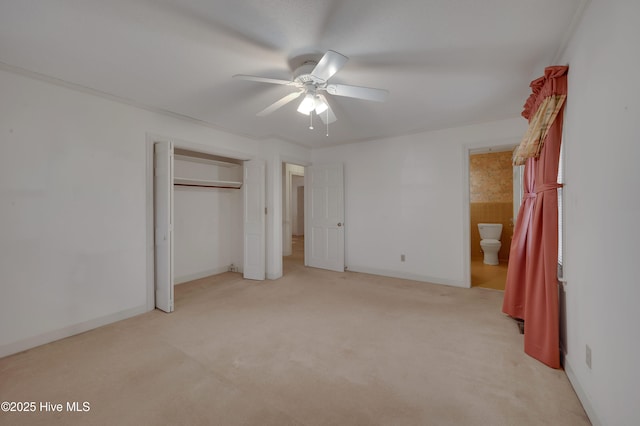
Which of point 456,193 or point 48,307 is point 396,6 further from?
point 48,307

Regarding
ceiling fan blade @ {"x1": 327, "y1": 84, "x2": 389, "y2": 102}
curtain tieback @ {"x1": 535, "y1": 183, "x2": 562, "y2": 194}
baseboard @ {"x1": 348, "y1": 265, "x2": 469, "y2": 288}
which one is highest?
ceiling fan blade @ {"x1": 327, "y1": 84, "x2": 389, "y2": 102}

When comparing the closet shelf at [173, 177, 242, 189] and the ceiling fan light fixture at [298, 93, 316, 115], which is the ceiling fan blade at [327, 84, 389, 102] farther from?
the closet shelf at [173, 177, 242, 189]

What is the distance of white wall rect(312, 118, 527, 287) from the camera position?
3844 millimetres

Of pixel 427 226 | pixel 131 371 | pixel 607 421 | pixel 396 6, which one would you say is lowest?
pixel 131 371

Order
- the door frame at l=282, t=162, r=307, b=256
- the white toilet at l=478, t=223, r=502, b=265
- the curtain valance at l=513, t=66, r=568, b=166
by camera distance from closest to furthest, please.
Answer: the curtain valance at l=513, t=66, r=568, b=166 < the white toilet at l=478, t=223, r=502, b=265 < the door frame at l=282, t=162, r=307, b=256

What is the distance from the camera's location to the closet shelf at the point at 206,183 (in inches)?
152

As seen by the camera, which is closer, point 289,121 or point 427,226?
point 289,121

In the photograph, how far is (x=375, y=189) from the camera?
15.2ft

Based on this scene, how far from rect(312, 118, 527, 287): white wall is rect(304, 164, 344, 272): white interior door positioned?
0.18m

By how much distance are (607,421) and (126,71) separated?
159 inches

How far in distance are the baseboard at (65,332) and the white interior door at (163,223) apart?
0.30 meters

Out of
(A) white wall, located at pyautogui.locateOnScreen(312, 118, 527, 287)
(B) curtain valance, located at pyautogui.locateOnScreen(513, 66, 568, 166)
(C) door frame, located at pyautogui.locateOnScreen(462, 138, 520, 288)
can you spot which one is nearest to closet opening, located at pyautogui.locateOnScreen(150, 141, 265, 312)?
(A) white wall, located at pyautogui.locateOnScreen(312, 118, 527, 287)

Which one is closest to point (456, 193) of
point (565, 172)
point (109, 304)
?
point (565, 172)

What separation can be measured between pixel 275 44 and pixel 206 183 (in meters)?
2.84
